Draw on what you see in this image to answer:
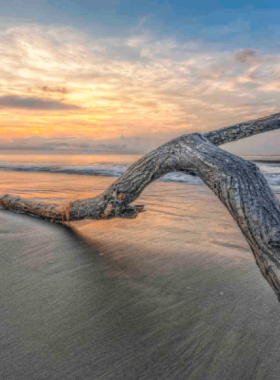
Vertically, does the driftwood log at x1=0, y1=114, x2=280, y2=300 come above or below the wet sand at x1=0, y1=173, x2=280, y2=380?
above

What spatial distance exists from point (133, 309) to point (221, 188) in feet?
3.54

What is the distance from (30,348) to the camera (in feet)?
5.07

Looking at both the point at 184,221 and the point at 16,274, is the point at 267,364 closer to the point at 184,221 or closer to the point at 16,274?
the point at 16,274

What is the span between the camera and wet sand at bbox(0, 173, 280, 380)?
57.8 inches

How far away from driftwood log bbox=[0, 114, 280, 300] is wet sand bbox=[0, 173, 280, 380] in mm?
451

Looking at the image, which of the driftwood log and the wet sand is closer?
the wet sand

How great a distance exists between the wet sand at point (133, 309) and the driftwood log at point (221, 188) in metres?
0.45

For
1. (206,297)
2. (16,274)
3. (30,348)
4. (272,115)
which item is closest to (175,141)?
(272,115)

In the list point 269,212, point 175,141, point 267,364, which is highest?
point 175,141

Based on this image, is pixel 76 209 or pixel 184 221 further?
pixel 184 221

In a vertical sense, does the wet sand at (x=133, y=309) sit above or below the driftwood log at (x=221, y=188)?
below

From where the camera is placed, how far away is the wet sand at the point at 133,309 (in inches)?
57.8

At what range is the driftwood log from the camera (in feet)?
5.45

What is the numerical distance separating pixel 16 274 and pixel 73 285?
0.56 meters
